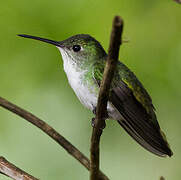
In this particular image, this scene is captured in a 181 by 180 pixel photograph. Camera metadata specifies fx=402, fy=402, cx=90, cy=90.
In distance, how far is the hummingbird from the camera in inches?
119

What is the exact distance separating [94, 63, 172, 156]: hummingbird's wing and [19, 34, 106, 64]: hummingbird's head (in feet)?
0.74

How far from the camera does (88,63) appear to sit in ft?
10.9

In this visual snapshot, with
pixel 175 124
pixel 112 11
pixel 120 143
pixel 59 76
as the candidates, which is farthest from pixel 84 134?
pixel 112 11

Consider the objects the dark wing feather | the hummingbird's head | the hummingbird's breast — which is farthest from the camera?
the hummingbird's head

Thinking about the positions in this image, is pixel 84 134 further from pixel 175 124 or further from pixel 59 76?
pixel 175 124

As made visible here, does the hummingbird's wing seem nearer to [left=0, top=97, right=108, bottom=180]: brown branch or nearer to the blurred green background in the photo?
the blurred green background

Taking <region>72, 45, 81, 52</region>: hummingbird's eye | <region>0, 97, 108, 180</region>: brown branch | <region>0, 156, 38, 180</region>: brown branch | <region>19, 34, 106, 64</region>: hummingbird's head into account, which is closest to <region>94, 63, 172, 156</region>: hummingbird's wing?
<region>19, 34, 106, 64</region>: hummingbird's head

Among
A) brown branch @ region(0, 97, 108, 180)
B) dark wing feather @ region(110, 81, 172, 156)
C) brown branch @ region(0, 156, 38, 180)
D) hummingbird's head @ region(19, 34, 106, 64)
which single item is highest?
hummingbird's head @ region(19, 34, 106, 64)

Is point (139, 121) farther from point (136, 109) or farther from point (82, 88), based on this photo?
point (82, 88)

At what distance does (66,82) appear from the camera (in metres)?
3.78

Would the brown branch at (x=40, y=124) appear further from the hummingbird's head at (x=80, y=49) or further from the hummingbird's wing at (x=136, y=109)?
the hummingbird's head at (x=80, y=49)

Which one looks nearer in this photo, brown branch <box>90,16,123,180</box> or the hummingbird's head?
brown branch <box>90,16,123,180</box>

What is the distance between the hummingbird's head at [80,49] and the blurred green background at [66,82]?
24 centimetres

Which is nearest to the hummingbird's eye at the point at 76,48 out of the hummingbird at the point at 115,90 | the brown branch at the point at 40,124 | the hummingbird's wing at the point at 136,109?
the hummingbird at the point at 115,90
